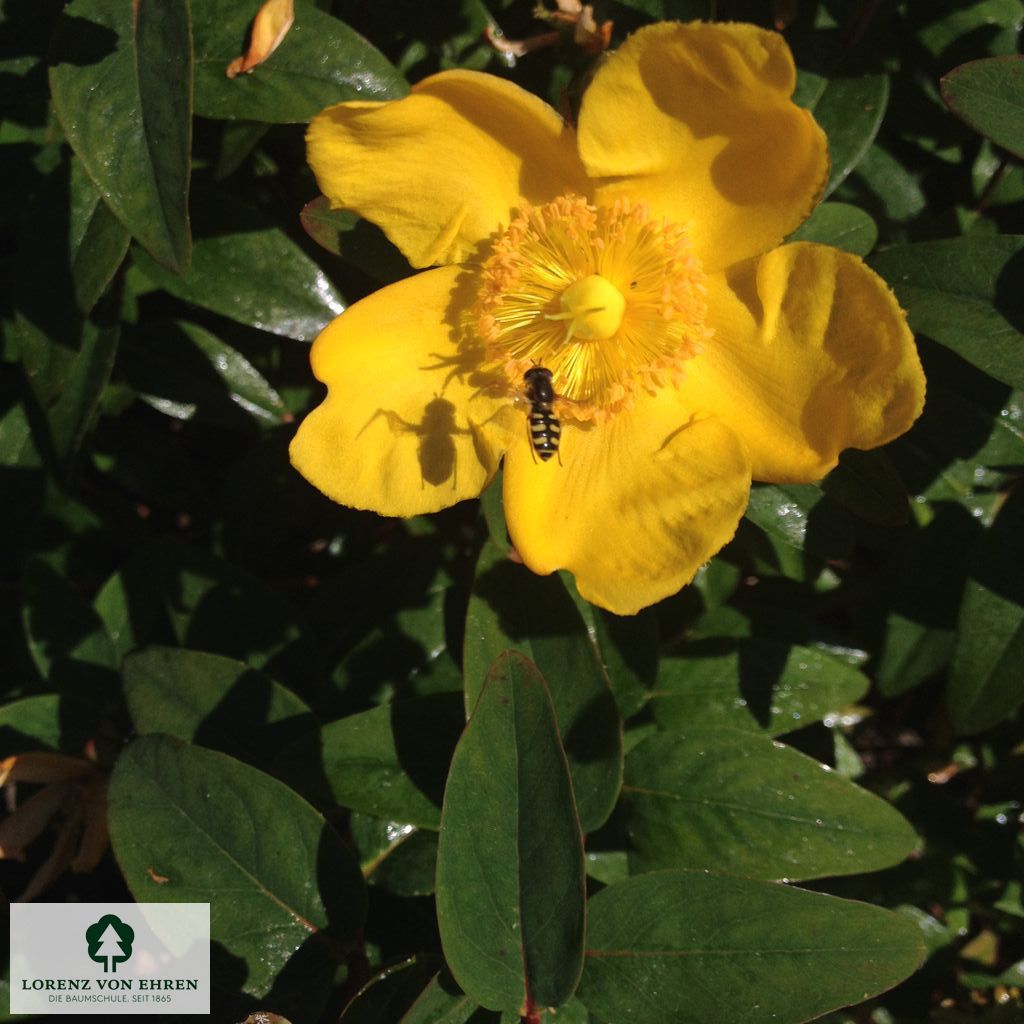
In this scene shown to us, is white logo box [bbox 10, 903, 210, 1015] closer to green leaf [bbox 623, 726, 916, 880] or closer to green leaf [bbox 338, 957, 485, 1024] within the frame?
green leaf [bbox 338, 957, 485, 1024]

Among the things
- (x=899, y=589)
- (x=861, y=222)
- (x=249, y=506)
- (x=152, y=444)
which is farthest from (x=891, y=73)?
(x=152, y=444)

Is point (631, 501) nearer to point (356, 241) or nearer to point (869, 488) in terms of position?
point (869, 488)

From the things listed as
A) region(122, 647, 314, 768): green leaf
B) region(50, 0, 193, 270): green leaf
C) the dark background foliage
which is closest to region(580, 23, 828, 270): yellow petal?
the dark background foliage

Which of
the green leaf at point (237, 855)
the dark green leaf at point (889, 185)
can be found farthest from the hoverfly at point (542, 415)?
the dark green leaf at point (889, 185)

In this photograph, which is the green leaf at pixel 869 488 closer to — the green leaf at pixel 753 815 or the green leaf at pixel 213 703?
the green leaf at pixel 753 815

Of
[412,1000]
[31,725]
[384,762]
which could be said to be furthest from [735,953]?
[31,725]
